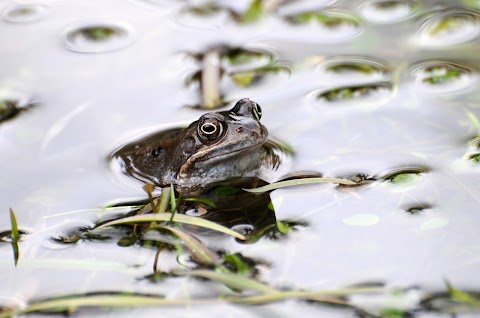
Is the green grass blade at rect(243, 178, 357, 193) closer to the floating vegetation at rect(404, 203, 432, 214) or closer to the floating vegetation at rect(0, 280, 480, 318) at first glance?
the floating vegetation at rect(404, 203, 432, 214)

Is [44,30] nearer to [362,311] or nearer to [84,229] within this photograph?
[84,229]

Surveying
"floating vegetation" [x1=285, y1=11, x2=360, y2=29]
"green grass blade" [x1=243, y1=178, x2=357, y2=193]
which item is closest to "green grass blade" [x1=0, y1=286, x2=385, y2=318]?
"green grass blade" [x1=243, y1=178, x2=357, y2=193]

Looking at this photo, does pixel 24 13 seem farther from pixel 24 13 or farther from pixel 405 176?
pixel 405 176

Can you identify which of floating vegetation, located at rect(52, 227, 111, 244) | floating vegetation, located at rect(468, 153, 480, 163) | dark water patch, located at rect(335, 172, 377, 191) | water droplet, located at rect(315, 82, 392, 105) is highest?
water droplet, located at rect(315, 82, 392, 105)

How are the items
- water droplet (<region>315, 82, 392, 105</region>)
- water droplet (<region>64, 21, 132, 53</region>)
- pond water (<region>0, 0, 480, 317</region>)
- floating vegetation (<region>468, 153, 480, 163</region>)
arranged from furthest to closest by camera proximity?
water droplet (<region>64, 21, 132, 53</region>) → water droplet (<region>315, 82, 392, 105</region>) → floating vegetation (<region>468, 153, 480, 163</region>) → pond water (<region>0, 0, 480, 317</region>)

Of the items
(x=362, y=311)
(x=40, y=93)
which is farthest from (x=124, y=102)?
(x=362, y=311)

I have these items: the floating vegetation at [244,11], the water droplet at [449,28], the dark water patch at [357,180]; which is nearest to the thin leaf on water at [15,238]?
the dark water patch at [357,180]

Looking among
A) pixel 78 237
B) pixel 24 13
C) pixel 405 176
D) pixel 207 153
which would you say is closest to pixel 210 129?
pixel 207 153
